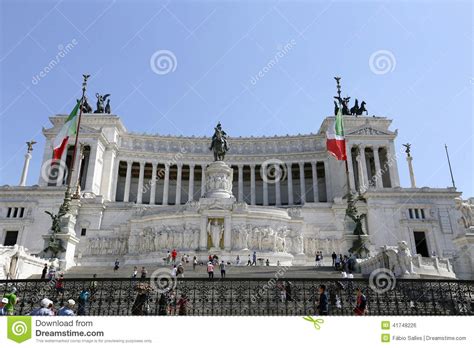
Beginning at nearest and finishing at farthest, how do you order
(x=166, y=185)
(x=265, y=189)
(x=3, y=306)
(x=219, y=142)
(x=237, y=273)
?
(x=3, y=306)
(x=237, y=273)
(x=219, y=142)
(x=166, y=185)
(x=265, y=189)

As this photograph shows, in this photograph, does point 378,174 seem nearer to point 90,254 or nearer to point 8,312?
point 90,254

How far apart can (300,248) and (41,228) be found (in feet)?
106

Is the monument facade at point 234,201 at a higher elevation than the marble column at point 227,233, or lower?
higher

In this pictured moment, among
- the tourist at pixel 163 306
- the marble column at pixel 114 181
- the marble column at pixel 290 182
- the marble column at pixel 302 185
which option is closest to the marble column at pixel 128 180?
the marble column at pixel 114 181

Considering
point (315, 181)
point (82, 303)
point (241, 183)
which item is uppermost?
point (241, 183)

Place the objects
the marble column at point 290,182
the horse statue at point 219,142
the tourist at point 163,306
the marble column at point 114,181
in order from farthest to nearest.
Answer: the marble column at point 290,182, the marble column at point 114,181, the horse statue at point 219,142, the tourist at point 163,306

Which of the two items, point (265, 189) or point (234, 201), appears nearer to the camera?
point (234, 201)

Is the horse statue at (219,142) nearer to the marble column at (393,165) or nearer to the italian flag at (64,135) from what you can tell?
the italian flag at (64,135)

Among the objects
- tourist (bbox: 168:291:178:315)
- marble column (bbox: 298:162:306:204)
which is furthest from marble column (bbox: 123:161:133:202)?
tourist (bbox: 168:291:178:315)

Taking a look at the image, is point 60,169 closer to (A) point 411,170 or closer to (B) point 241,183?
(B) point 241,183

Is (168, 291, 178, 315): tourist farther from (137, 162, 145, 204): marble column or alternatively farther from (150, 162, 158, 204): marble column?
(150, 162, 158, 204): marble column

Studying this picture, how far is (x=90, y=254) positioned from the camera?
4209cm

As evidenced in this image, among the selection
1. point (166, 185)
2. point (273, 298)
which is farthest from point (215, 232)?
point (166, 185)
